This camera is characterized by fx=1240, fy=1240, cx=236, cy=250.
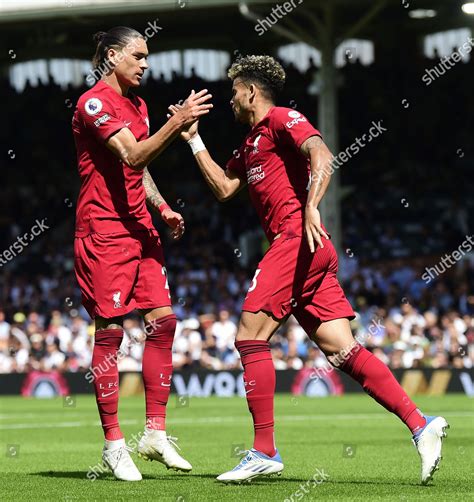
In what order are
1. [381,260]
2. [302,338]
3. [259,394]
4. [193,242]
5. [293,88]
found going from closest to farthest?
[259,394] < [302,338] < [381,260] < [193,242] < [293,88]

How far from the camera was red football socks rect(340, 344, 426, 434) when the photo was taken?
290 inches

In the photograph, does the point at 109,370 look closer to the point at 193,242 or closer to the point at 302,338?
the point at 302,338

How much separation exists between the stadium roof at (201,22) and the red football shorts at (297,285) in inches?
636

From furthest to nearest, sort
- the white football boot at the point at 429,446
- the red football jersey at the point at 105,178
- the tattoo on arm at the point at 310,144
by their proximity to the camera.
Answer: the red football jersey at the point at 105,178
the tattoo on arm at the point at 310,144
the white football boot at the point at 429,446

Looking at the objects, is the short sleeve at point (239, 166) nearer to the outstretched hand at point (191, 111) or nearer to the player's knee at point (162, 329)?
the outstretched hand at point (191, 111)

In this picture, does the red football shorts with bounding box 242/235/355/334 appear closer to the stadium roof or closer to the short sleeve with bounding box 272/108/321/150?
the short sleeve with bounding box 272/108/321/150

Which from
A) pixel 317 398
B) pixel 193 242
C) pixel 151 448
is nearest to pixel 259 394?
pixel 151 448

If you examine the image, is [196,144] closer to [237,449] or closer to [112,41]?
[112,41]

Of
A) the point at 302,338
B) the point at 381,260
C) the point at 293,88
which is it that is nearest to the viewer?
the point at 302,338

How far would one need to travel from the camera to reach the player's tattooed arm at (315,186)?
23.6ft

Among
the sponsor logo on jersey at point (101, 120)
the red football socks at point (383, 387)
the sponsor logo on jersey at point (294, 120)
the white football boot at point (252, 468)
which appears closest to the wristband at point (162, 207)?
the sponsor logo on jersey at point (101, 120)

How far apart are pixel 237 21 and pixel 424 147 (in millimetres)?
7564

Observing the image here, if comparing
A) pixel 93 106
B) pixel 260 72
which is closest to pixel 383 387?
pixel 260 72

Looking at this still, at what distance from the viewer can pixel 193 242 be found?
104 feet
